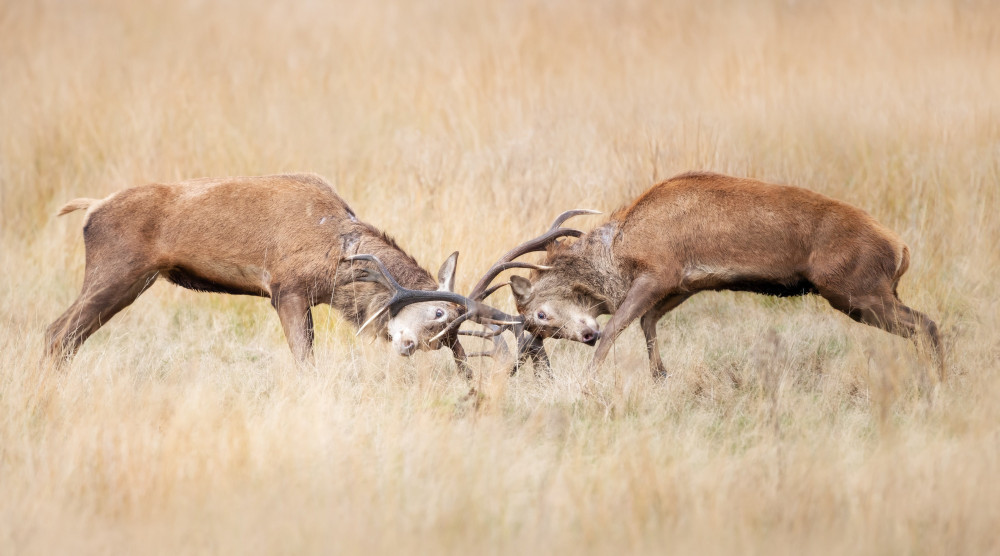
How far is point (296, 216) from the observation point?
739cm

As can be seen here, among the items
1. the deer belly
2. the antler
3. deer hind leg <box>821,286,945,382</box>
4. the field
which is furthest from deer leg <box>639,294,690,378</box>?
the deer belly

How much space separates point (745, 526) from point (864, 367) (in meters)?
2.83

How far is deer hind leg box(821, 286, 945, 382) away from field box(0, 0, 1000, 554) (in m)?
0.15

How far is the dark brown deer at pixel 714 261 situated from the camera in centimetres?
673

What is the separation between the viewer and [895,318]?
6.72 metres

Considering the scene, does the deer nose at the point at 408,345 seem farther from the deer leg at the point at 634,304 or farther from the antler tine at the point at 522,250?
the deer leg at the point at 634,304

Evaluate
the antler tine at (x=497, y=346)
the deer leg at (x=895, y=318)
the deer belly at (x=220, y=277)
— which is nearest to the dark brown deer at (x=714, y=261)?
the deer leg at (x=895, y=318)

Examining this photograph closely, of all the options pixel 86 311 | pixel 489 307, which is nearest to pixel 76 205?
pixel 86 311

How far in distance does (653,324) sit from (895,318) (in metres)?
1.85

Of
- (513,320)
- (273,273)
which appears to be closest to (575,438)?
(513,320)

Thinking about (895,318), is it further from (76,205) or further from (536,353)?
(76,205)

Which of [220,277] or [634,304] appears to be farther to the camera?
[220,277]

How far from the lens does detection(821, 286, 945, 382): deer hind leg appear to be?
6703mm

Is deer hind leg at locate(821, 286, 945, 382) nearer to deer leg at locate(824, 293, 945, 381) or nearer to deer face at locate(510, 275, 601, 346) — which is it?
deer leg at locate(824, 293, 945, 381)
